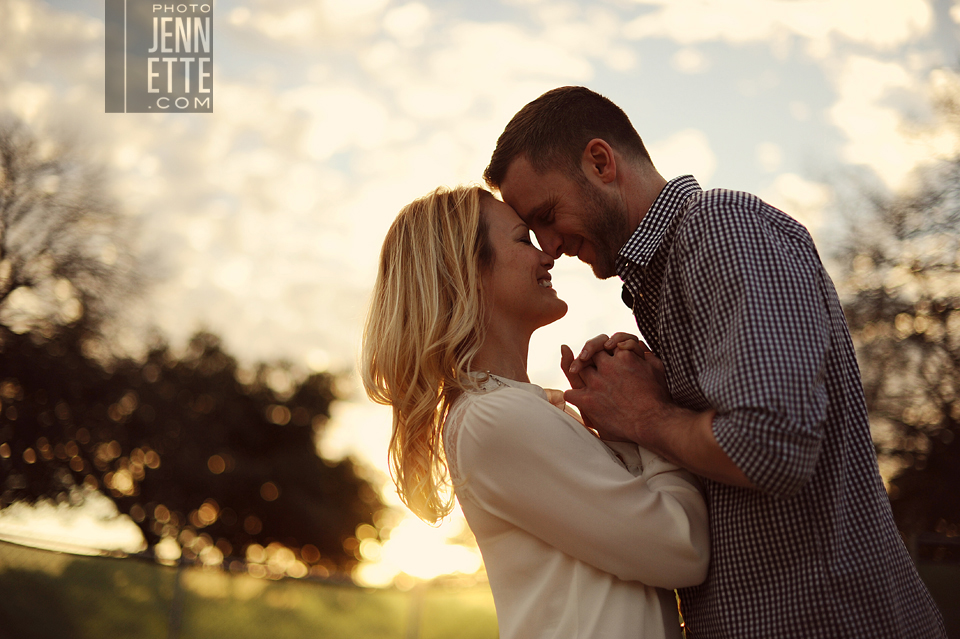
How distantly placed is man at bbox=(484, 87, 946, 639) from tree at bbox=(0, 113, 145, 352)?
23.8 m

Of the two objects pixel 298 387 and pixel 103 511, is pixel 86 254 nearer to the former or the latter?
pixel 103 511

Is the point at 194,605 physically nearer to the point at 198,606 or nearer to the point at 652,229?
the point at 198,606

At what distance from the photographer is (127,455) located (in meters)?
27.7

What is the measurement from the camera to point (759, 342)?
1.49 meters

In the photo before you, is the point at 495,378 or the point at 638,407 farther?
the point at 495,378

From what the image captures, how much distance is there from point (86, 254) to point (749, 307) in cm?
2470

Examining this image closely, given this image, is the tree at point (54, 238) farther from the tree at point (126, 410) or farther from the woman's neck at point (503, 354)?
the woman's neck at point (503, 354)

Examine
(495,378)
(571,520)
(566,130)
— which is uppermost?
(566,130)

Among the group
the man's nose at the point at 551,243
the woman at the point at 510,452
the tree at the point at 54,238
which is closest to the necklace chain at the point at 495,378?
the woman at the point at 510,452

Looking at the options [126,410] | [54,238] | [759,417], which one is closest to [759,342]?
[759,417]

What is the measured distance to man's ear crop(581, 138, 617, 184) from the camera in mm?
2322

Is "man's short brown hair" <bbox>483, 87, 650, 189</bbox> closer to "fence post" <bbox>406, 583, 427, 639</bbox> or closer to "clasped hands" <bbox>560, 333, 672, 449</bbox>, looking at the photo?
"clasped hands" <bbox>560, 333, 672, 449</bbox>

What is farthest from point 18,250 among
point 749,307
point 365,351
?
point 749,307

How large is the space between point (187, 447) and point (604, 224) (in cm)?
3102
